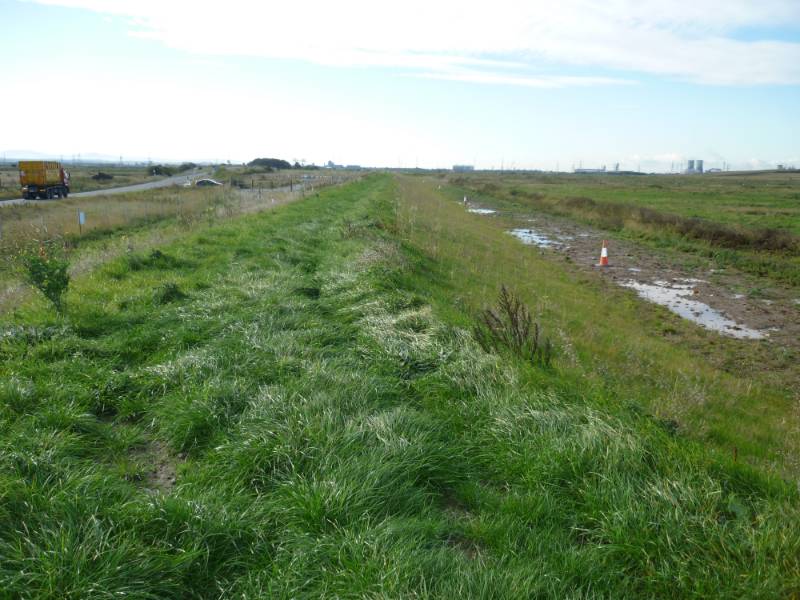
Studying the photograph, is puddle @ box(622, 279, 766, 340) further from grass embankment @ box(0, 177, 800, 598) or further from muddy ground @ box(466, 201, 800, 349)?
grass embankment @ box(0, 177, 800, 598)

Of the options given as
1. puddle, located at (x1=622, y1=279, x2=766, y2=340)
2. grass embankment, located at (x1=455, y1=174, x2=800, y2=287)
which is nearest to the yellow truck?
grass embankment, located at (x1=455, y1=174, x2=800, y2=287)

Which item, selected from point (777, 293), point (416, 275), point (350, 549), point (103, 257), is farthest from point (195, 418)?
point (777, 293)

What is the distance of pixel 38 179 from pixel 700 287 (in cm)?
4407

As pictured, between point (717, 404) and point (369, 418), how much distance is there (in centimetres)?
498

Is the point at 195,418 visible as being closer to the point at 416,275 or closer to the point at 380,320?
the point at 380,320

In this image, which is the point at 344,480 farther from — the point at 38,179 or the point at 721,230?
the point at 38,179

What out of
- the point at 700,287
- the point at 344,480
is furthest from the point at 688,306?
the point at 344,480

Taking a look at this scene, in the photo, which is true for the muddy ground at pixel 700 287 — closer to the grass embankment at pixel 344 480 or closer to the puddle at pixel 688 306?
the puddle at pixel 688 306

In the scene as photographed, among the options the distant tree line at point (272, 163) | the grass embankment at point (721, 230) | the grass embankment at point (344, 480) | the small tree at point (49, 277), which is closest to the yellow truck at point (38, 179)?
the grass embankment at point (721, 230)

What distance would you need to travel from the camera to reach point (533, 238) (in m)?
26.6

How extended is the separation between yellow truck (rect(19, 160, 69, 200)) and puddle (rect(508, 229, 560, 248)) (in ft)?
116

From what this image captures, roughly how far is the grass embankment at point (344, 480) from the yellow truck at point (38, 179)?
40.9 meters

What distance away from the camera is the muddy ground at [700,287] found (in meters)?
12.0

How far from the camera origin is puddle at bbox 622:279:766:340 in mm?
11703
